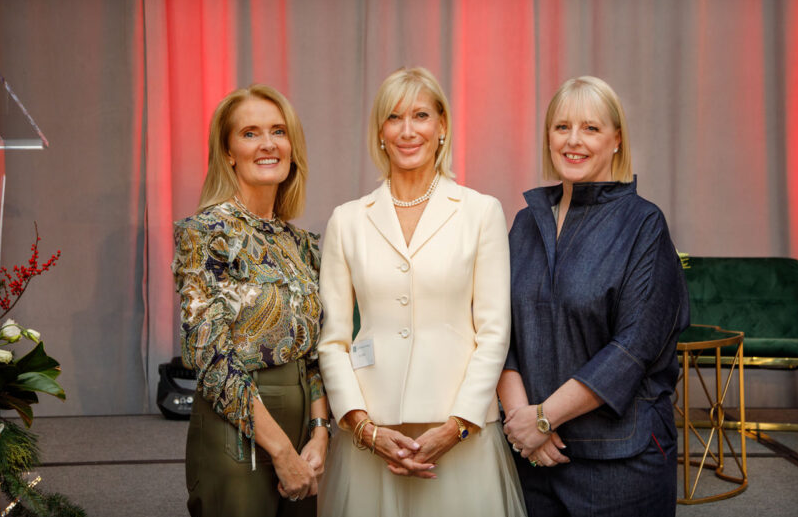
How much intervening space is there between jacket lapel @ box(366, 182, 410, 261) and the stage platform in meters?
1.80

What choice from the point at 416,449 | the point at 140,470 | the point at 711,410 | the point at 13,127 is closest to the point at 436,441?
the point at 416,449

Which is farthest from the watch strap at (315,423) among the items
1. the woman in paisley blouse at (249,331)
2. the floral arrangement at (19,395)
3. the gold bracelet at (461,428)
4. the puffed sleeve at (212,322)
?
the floral arrangement at (19,395)

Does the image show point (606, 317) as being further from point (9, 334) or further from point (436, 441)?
point (9, 334)

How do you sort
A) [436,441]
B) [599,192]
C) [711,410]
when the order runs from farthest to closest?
[711,410] < [599,192] < [436,441]

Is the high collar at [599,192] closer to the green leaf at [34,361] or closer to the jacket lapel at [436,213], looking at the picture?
the jacket lapel at [436,213]

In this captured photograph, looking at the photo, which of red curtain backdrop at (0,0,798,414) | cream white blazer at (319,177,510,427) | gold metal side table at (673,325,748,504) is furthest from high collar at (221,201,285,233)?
red curtain backdrop at (0,0,798,414)

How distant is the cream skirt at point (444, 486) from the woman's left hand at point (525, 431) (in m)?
0.08

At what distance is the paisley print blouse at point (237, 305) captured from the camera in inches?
71.4

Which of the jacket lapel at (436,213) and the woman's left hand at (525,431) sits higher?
the jacket lapel at (436,213)

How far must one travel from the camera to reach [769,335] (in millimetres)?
4902

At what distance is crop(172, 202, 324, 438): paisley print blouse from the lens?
5.95 ft

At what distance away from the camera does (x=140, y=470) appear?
3.77 meters

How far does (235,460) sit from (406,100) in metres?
1.02

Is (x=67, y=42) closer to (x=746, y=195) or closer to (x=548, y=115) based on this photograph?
(x=548, y=115)
